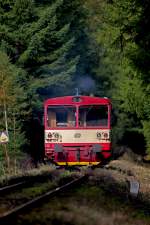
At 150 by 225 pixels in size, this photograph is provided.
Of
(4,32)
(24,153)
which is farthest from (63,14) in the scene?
(24,153)

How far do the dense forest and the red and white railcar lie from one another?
1.59 meters

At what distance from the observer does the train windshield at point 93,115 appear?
24.0 metres

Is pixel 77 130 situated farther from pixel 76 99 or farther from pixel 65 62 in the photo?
pixel 65 62

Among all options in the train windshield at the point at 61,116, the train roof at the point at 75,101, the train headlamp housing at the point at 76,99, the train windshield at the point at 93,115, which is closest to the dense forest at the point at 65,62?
the train windshield at the point at 93,115

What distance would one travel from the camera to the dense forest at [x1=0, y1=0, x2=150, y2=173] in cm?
2250

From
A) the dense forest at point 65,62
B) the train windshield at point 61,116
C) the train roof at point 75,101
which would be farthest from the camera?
the train roof at point 75,101

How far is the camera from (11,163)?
31.2 meters

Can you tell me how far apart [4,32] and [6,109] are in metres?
7.74

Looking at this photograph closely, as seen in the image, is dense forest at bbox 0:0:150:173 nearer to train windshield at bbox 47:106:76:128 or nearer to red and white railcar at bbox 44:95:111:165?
red and white railcar at bbox 44:95:111:165

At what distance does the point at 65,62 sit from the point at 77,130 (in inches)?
685

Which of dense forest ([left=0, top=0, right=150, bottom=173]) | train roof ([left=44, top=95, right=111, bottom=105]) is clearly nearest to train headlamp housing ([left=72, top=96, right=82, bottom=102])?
train roof ([left=44, top=95, right=111, bottom=105])

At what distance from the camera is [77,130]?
2384 cm

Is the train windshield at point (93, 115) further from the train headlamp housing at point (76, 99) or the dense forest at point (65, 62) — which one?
the dense forest at point (65, 62)

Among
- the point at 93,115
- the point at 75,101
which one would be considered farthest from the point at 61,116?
the point at 93,115
